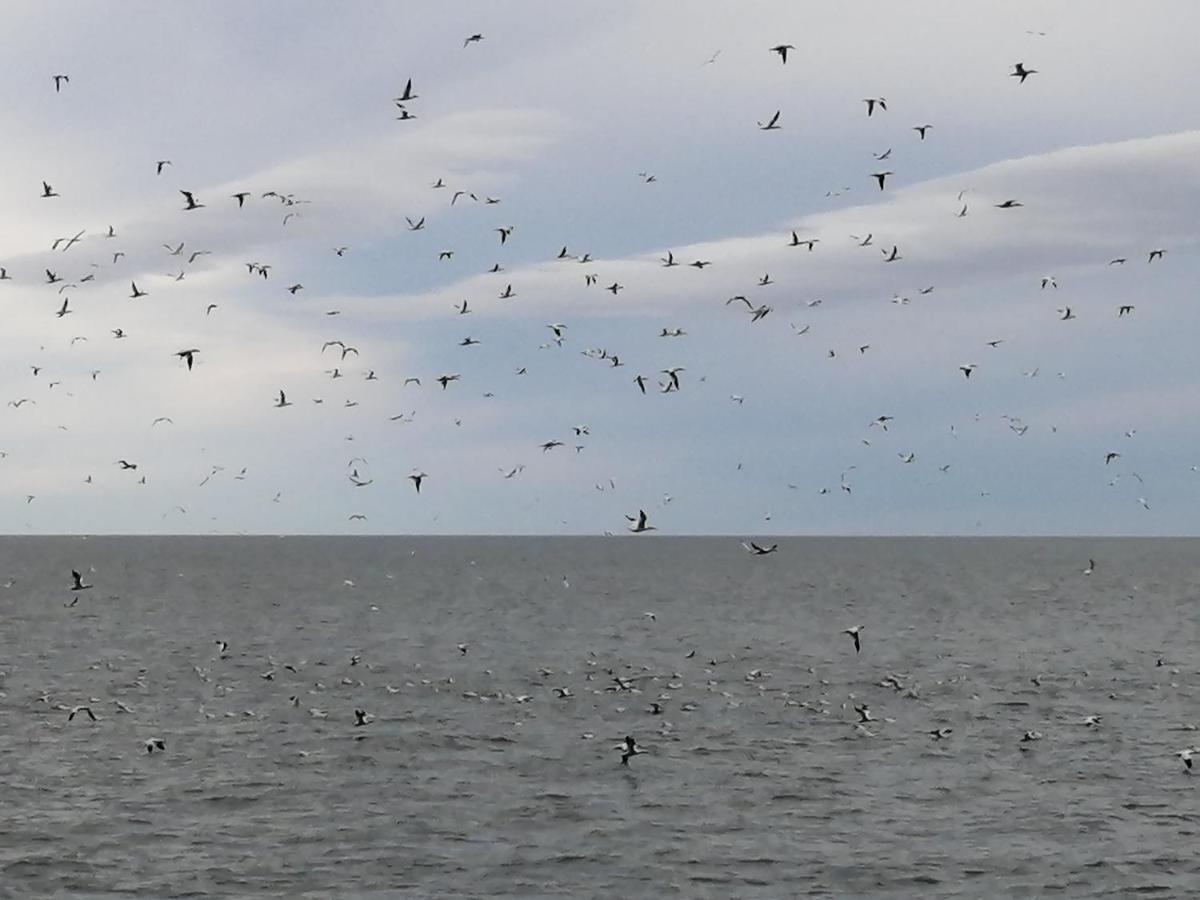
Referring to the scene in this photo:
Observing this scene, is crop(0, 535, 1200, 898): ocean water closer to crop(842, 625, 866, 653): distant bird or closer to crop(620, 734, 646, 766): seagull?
crop(620, 734, 646, 766): seagull

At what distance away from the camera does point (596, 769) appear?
4862cm

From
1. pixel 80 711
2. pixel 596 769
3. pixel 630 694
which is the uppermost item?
pixel 80 711

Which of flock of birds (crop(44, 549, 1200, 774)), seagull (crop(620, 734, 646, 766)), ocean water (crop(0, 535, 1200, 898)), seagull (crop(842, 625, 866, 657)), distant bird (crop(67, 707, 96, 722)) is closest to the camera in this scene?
ocean water (crop(0, 535, 1200, 898))

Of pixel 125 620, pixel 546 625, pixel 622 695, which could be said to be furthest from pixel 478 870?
pixel 125 620

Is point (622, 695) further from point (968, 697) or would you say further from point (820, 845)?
point (820, 845)

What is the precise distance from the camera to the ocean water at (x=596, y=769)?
36219mm

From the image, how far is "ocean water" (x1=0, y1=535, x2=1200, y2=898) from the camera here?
36.2 m

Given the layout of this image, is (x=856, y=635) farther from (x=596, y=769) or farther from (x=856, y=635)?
(x=596, y=769)

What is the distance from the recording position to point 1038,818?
137ft

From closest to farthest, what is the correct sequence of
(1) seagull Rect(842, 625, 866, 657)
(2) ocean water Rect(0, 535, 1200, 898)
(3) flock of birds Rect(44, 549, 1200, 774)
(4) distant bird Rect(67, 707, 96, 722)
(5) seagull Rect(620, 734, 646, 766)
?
(2) ocean water Rect(0, 535, 1200, 898)
(1) seagull Rect(842, 625, 866, 657)
(5) seagull Rect(620, 734, 646, 766)
(3) flock of birds Rect(44, 549, 1200, 774)
(4) distant bird Rect(67, 707, 96, 722)

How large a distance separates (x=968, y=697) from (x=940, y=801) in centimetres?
2499

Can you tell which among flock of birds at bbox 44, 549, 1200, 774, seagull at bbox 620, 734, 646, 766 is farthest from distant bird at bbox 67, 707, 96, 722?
seagull at bbox 620, 734, 646, 766

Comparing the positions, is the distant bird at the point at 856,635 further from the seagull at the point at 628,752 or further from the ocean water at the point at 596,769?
the seagull at the point at 628,752

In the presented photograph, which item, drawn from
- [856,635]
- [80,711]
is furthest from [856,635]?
[80,711]
